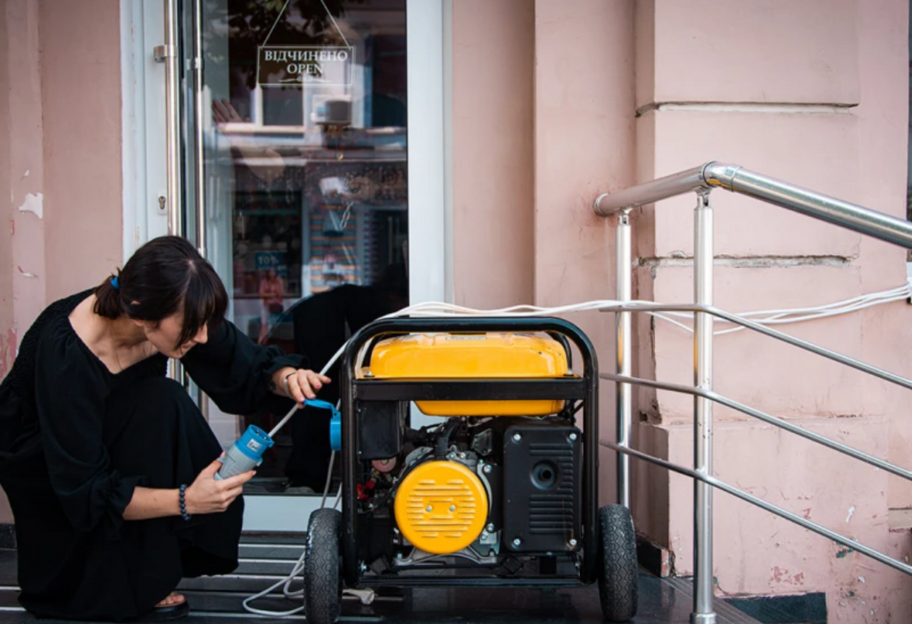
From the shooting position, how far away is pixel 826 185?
295 centimetres

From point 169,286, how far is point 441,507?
0.87m

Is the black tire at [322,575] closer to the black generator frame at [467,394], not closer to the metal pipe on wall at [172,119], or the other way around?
the black generator frame at [467,394]

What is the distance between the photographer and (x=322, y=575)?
6.97 feet

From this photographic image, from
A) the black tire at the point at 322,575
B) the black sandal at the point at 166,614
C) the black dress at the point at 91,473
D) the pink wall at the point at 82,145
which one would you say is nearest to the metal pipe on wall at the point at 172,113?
the pink wall at the point at 82,145

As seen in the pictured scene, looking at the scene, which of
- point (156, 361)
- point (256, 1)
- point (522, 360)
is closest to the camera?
point (522, 360)

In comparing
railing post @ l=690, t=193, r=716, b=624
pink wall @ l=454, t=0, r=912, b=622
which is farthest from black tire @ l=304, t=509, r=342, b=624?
pink wall @ l=454, t=0, r=912, b=622

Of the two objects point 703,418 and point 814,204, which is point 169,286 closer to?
point 703,418

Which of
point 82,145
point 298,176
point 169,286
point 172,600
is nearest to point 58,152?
point 82,145

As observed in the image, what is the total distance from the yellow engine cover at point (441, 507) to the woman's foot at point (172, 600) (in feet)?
2.46

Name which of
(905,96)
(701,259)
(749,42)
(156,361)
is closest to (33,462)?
(156,361)

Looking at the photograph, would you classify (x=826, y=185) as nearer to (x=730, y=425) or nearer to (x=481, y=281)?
(x=730, y=425)

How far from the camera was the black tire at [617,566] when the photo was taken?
216 cm

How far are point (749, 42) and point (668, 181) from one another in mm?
896

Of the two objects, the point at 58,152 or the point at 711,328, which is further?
the point at 58,152
